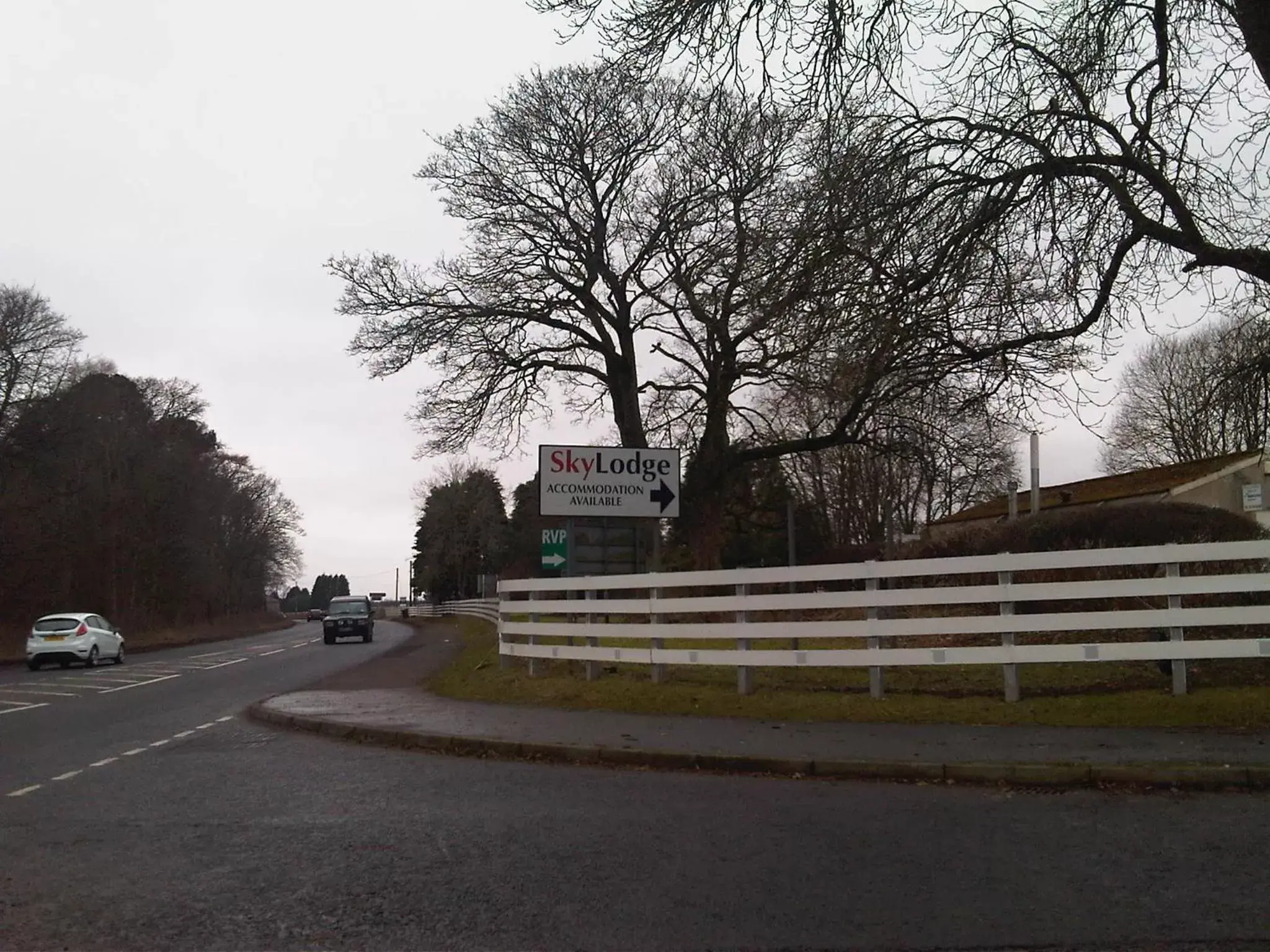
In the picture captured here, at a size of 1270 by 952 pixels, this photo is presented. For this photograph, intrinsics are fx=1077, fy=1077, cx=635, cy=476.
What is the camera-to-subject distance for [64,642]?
29.4m

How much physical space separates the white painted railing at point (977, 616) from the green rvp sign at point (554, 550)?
2.60m

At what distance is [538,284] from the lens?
90.7ft

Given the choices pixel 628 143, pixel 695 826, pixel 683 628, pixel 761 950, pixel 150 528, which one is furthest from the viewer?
pixel 150 528

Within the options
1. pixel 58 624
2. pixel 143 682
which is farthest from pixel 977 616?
pixel 58 624

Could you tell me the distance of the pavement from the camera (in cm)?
759

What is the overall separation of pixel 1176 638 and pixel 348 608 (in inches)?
1556

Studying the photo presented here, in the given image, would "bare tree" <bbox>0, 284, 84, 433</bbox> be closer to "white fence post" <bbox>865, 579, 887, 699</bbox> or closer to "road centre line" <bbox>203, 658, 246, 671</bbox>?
"road centre line" <bbox>203, 658, 246, 671</bbox>

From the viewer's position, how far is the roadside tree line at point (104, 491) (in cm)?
3894

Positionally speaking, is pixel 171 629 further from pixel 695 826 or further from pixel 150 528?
pixel 695 826

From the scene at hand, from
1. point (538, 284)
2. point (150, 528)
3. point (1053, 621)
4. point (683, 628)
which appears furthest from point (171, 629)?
point (1053, 621)

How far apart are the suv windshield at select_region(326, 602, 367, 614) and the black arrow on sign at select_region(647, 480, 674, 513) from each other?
30395 millimetres

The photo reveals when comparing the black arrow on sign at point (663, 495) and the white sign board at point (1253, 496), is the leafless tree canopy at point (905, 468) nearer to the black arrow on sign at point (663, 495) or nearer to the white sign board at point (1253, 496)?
the black arrow on sign at point (663, 495)

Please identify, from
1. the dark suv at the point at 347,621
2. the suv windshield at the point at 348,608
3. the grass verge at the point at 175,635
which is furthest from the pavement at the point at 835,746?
the suv windshield at the point at 348,608

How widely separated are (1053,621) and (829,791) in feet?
11.5
